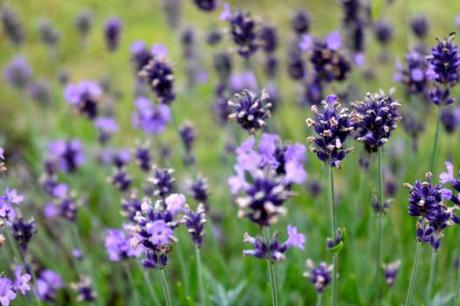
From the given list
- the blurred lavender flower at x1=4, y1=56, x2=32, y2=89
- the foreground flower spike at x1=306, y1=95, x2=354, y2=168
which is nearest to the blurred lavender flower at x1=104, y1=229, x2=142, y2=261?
the foreground flower spike at x1=306, y1=95, x2=354, y2=168

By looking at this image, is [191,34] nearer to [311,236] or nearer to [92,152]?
[92,152]

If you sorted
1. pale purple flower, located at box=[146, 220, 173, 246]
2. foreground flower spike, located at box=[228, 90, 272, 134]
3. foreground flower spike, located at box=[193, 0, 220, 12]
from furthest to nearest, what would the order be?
foreground flower spike, located at box=[193, 0, 220, 12] → foreground flower spike, located at box=[228, 90, 272, 134] → pale purple flower, located at box=[146, 220, 173, 246]

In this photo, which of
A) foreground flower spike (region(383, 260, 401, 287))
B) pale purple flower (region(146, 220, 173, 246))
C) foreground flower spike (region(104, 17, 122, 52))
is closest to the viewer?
pale purple flower (region(146, 220, 173, 246))

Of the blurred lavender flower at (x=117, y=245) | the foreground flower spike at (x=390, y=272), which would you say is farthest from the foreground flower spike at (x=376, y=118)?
the blurred lavender flower at (x=117, y=245)

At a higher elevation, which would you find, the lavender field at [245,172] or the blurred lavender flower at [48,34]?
the blurred lavender flower at [48,34]

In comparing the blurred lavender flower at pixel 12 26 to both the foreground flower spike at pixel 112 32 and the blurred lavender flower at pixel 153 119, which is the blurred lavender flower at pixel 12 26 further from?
the blurred lavender flower at pixel 153 119

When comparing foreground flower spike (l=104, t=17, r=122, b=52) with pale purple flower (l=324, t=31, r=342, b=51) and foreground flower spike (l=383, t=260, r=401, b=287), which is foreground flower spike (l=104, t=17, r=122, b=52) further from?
foreground flower spike (l=383, t=260, r=401, b=287)
